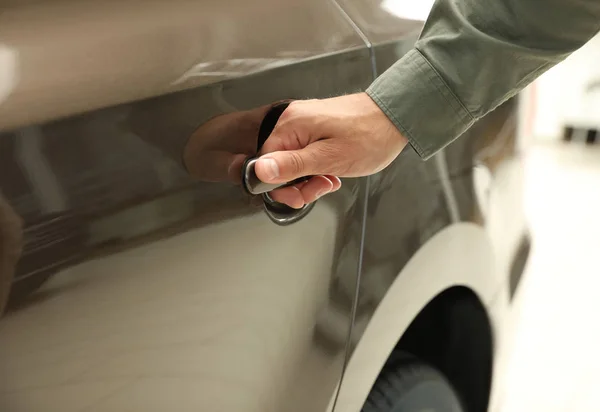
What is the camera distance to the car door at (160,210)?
1.84ft

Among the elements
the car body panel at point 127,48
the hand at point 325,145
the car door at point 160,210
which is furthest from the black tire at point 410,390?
the car body panel at point 127,48

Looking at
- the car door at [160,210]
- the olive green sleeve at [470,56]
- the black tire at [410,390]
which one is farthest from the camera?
the black tire at [410,390]

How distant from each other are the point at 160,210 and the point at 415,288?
53cm

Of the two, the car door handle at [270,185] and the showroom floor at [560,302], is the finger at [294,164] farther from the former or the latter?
the showroom floor at [560,302]

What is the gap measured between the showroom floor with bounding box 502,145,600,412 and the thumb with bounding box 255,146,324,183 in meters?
0.87

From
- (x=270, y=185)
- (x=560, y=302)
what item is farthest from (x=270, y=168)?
(x=560, y=302)

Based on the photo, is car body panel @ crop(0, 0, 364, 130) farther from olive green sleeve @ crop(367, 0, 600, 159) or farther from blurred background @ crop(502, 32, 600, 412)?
blurred background @ crop(502, 32, 600, 412)

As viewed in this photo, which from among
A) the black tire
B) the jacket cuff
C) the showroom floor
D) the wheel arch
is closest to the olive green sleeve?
the jacket cuff

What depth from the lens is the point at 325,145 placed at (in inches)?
31.1

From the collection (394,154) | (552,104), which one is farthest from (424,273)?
(552,104)

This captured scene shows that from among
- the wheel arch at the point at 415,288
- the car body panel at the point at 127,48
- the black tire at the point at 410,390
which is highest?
the car body panel at the point at 127,48

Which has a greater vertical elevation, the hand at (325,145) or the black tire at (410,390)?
the hand at (325,145)

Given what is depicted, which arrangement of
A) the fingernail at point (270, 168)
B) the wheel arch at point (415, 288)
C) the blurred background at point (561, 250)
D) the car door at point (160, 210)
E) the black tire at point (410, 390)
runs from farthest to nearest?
the blurred background at point (561, 250) → the black tire at point (410, 390) → the wheel arch at point (415, 288) → the fingernail at point (270, 168) → the car door at point (160, 210)

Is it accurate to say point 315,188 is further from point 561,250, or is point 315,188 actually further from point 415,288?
point 561,250
